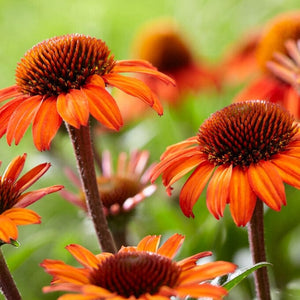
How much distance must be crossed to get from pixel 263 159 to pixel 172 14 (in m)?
2.47

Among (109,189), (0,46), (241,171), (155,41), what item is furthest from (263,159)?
(0,46)

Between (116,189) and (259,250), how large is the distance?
33 centimetres

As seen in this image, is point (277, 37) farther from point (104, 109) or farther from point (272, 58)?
point (104, 109)

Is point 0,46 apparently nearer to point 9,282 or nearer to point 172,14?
point 172,14

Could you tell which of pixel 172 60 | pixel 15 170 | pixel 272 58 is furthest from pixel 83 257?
pixel 172 60

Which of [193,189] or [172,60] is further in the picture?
[172,60]

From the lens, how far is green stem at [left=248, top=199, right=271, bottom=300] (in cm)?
64

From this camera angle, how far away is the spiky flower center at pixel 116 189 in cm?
92

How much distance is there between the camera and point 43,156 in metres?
1.32

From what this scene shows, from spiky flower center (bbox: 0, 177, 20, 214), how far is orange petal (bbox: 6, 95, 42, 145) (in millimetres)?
45

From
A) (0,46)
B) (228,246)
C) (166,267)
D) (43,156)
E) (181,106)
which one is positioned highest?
(0,46)

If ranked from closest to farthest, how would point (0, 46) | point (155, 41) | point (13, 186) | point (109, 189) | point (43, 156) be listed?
point (13, 186)
point (109, 189)
point (43, 156)
point (155, 41)
point (0, 46)

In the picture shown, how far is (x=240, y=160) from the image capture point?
0.66 metres

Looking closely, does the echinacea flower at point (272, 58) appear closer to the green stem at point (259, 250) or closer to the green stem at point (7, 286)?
the green stem at point (259, 250)
